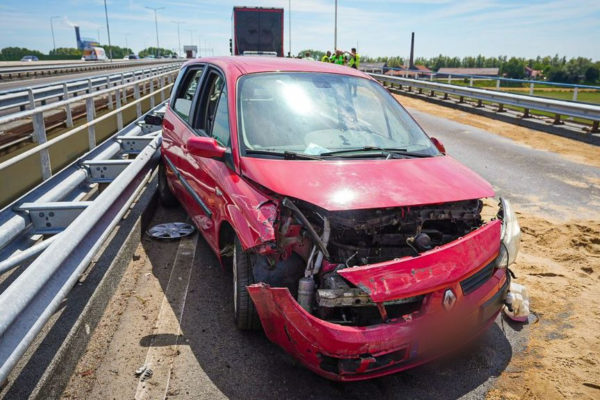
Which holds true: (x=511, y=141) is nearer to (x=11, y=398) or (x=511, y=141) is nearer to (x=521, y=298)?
(x=521, y=298)

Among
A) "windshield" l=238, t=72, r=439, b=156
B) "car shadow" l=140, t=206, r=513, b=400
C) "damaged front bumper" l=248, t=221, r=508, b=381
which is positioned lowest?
"car shadow" l=140, t=206, r=513, b=400

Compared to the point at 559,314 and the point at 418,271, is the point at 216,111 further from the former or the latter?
the point at 559,314

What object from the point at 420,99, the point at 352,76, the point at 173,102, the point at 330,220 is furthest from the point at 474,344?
the point at 420,99

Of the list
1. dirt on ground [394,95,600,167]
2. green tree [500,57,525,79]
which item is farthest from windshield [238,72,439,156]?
green tree [500,57,525,79]

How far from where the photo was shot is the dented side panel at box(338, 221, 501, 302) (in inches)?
105

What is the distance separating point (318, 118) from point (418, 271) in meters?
1.78

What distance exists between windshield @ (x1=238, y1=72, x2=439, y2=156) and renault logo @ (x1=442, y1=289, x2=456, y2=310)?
54.0 inches

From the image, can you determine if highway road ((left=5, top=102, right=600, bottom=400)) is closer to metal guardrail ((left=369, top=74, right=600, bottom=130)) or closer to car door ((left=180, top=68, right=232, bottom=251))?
car door ((left=180, top=68, right=232, bottom=251))

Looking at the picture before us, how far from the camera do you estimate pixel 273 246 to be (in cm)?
297

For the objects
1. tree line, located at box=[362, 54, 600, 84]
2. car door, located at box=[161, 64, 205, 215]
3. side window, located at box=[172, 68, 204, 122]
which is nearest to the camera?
car door, located at box=[161, 64, 205, 215]

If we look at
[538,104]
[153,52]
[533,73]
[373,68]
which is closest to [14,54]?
[153,52]

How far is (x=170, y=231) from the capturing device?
552 cm

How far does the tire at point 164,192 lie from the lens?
6301 mm

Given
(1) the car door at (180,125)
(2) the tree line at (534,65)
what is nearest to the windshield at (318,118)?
(1) the car door at (180,125)
